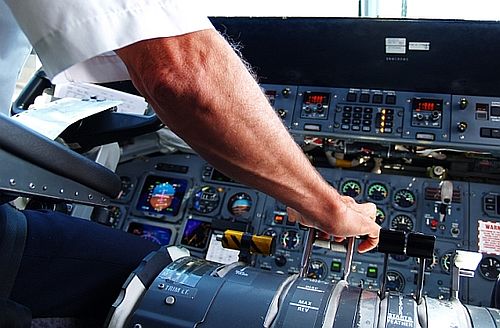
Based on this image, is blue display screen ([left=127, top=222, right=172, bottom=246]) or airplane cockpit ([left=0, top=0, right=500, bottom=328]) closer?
airplane cockpit ([left=0, top=0, right=500, bottom=328])

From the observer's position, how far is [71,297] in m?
1.21

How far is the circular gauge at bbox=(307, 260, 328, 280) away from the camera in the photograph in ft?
8.30

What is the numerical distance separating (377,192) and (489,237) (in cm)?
56

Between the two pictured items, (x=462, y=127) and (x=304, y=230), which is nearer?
(x=462, y=127)

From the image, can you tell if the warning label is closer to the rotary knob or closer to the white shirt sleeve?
the rotary knob

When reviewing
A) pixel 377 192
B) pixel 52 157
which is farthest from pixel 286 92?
pixel 52 157

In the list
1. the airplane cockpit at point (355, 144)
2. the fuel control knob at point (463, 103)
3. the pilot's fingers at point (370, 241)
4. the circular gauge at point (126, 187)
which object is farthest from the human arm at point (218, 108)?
the circular gauge at point (126, 187)

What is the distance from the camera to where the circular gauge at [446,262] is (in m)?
2.44

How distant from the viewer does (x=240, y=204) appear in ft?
9.20

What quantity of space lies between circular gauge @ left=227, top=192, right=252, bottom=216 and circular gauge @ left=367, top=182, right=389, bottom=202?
2.05 feet

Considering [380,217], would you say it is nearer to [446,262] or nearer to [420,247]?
[446,262]

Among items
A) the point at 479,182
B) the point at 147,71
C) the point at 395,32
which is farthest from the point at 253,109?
the point at 479,182

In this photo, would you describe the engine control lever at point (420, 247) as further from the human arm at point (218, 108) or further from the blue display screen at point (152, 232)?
the blue display screen at point (152, 232)

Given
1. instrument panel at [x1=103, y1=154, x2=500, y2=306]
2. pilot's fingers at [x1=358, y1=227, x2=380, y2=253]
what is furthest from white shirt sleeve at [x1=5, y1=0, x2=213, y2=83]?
instrument panel at [x1=103, y1=154, x2=500, y2=306]
